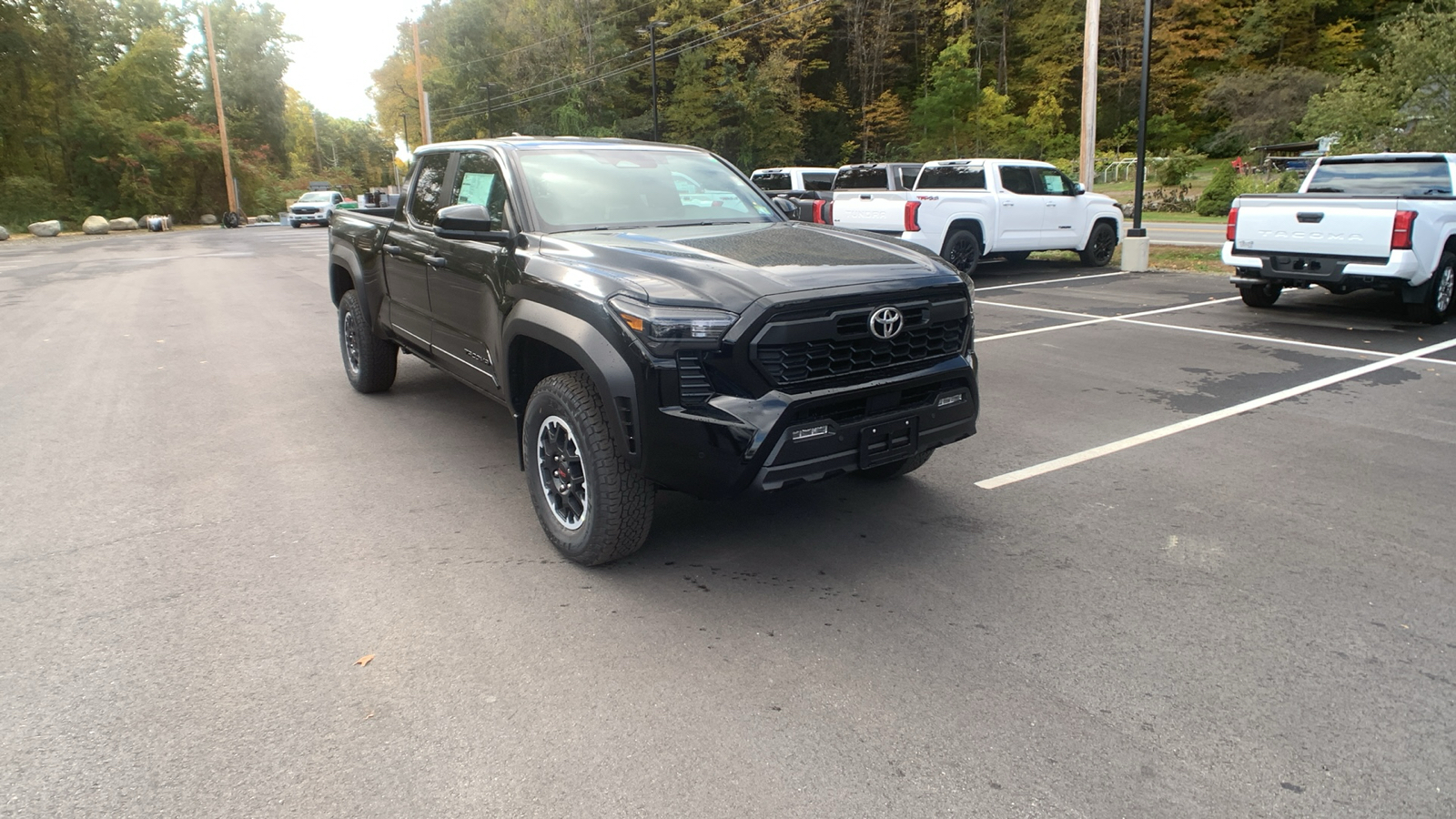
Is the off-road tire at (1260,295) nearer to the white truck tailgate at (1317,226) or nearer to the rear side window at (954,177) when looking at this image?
the white truck tailgate at (1317,226)

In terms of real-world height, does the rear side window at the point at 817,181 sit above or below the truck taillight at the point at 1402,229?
above

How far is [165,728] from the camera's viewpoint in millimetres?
3053

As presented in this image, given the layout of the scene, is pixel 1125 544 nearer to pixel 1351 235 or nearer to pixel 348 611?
pixel 348 611

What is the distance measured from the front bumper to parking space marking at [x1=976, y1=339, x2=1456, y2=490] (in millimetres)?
1622

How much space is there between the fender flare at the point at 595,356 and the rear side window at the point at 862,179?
13665 millimetres

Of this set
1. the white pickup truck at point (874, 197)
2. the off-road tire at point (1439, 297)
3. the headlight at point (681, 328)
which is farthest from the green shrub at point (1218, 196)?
the headlight at point (681, 328)

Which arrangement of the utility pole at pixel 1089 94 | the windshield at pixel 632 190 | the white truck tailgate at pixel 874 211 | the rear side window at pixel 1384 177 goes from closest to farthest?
1. the windshield at pixel 632 190
2. the rear side window at pixel 1384 177
3. the white truck tailgate at pixel 874 211
4. the utility pole at pixel 1089 94

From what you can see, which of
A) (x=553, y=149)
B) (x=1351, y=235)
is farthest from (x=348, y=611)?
(x=1351, y=235)

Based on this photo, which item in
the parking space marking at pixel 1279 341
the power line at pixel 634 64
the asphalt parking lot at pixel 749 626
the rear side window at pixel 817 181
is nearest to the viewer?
the asphalt parking lot at pixel 749 626

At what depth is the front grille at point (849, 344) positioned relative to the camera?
3.76m

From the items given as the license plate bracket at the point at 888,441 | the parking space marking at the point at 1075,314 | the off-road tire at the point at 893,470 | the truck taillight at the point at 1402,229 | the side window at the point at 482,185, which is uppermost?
the side window at the point at 482,185

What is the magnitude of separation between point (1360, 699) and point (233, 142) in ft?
208

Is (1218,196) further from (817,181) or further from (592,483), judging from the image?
(592,483)

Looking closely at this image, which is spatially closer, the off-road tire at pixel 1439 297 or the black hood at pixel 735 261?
the black hood at pixel 735 261
